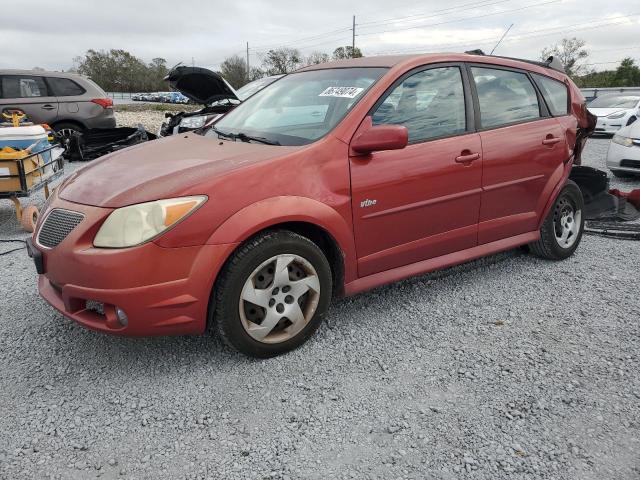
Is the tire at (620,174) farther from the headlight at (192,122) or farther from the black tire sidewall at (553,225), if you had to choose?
the headlight at (192,122)

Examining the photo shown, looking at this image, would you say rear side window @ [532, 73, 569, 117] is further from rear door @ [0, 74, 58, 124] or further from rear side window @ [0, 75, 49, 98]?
rear side window @ [0, 75, 49, 98]

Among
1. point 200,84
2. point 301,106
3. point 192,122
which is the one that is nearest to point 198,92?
point 200,84

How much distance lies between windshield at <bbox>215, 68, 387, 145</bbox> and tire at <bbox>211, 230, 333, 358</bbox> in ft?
2.20

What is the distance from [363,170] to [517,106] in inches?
66.0

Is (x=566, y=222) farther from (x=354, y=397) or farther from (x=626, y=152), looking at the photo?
(x=626, y=152)

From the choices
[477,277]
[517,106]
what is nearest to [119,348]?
[477,277]

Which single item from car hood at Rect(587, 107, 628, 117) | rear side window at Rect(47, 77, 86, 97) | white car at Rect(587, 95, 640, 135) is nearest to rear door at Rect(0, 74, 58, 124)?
rear side window at Rect(47, 77, 86, 97)

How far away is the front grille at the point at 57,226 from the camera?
2561 millimetres

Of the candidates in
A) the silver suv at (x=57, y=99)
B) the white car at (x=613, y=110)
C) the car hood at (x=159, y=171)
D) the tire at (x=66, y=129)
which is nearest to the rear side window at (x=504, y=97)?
the car hood at (x=159, y=171)

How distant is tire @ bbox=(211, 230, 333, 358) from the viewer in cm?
257

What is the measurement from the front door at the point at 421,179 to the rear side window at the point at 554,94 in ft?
3.21

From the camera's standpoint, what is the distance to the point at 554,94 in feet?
13.7

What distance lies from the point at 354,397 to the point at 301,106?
192 cm

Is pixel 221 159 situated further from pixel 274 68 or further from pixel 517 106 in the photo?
pixel 274 68
